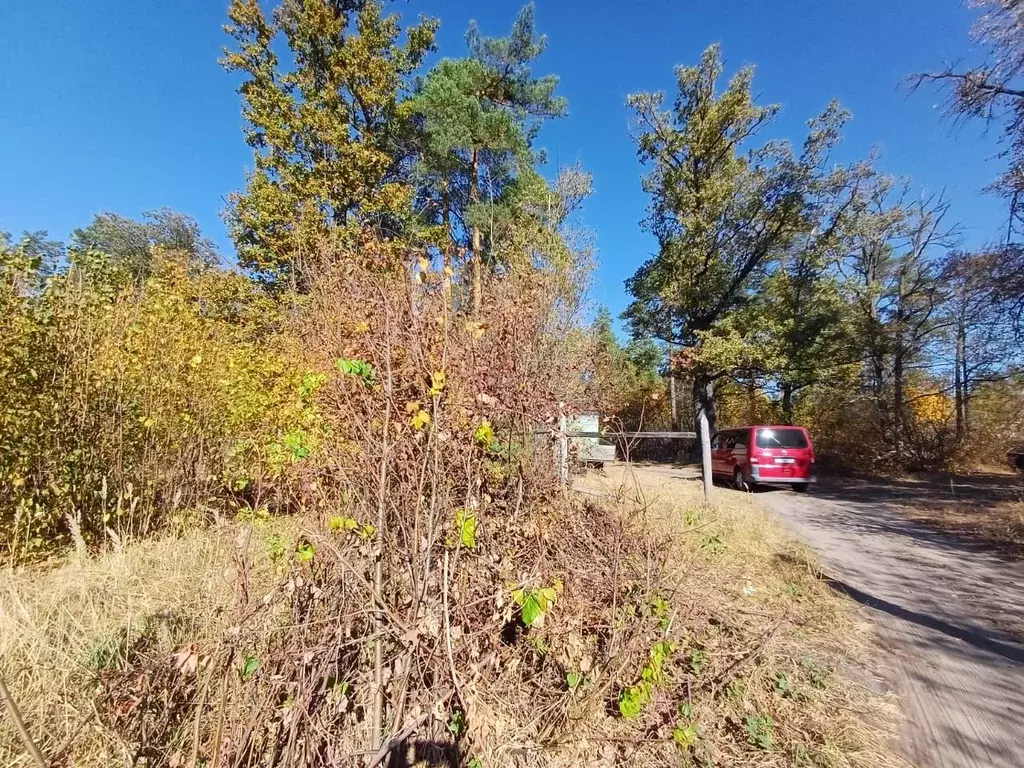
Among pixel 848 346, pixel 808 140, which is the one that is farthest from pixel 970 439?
pixel 808 140

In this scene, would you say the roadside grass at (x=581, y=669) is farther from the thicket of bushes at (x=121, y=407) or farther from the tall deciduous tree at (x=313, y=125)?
the tall deciduous tree at (x=313, y=125)

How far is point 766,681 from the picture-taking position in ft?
7.89

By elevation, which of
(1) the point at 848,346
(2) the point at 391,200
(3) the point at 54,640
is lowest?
(3) the point at 54,640

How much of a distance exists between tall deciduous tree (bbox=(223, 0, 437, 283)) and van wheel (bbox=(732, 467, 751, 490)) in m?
11.4

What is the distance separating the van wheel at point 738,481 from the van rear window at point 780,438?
0.91m

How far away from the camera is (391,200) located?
40.0ft

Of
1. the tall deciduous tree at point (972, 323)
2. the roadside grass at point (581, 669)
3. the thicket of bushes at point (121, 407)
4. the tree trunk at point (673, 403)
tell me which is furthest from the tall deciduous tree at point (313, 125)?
the tree trunk at point (673, 403)

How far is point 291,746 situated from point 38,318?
4.38m

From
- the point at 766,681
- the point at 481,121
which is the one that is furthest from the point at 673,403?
the point at 766,681

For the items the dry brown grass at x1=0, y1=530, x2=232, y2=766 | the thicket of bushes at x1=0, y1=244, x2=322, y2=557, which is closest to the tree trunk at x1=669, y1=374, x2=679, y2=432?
the thicket of bushes at x1=0, y1=244, x2=322, y2=557

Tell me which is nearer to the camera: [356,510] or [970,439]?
[356,510]

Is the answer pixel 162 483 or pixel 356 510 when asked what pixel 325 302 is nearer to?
pixel 356 510

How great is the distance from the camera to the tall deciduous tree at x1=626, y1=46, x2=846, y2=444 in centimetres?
1417

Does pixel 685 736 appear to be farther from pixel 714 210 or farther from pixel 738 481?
pixel 714 210
